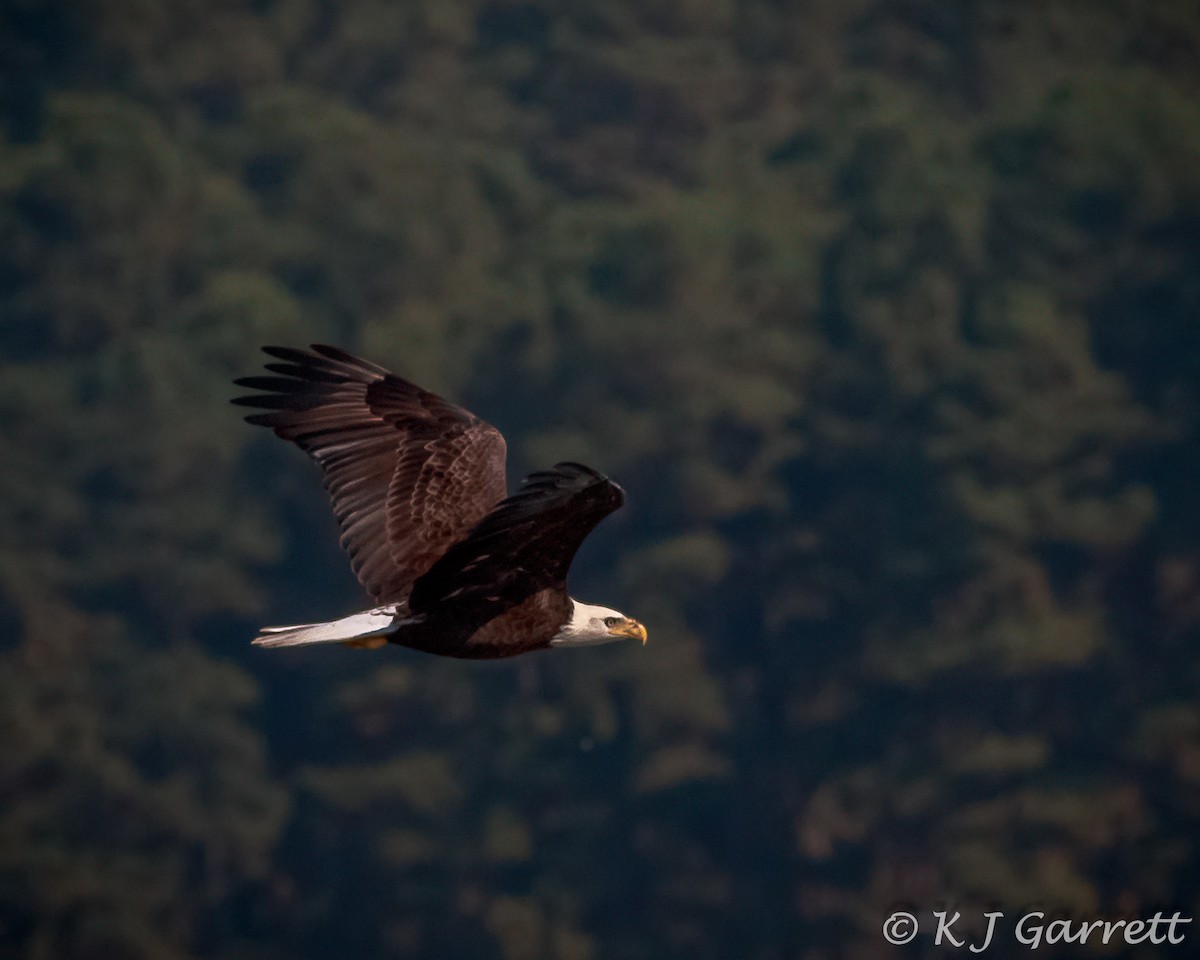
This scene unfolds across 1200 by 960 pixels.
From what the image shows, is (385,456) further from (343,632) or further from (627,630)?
(627,630)

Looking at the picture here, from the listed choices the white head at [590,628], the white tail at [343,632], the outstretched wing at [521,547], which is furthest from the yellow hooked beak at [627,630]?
the white tail at [343,632]

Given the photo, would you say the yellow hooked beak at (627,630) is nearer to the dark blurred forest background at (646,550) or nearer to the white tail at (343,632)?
the white tail at (343,632)

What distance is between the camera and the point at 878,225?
34562 millimetres

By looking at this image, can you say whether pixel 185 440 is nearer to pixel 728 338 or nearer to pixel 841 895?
pixel 728 338

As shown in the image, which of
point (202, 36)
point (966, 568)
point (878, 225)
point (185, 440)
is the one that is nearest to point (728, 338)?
point (878, 225)

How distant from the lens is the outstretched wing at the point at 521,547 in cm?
636

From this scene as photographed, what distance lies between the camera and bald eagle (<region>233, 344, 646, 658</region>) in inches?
274

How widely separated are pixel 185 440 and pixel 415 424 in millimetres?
26039

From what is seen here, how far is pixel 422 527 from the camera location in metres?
7.56

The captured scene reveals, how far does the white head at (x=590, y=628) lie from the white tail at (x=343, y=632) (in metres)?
0.60

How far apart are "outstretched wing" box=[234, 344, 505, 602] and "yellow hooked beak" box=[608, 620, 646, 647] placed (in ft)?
2.06

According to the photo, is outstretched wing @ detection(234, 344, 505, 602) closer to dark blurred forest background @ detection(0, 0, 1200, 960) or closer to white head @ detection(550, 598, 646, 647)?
white head @ detection(550, 598, 646, 647)

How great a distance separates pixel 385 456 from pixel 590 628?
95 cm

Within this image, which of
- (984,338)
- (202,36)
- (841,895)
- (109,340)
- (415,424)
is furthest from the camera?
(202,36)
